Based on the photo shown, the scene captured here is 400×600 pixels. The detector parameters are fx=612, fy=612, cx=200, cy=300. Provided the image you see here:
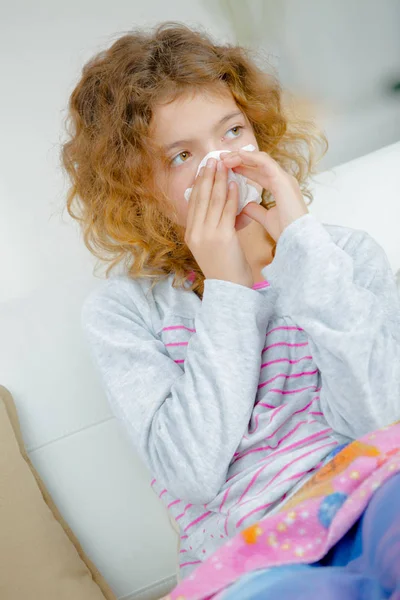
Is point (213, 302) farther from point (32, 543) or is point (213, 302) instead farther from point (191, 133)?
point (32, 543)

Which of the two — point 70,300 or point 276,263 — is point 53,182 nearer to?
point 70,300

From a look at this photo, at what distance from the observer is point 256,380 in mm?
842

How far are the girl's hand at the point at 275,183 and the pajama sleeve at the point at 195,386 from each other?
0.12m

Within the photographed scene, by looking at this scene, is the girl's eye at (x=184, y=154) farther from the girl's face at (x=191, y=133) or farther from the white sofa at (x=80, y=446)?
the white sofa at (x=80, y=446)

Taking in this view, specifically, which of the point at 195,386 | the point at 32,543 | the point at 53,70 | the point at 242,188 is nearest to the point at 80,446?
the point at 32,543

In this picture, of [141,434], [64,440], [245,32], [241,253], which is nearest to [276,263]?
[241,253]

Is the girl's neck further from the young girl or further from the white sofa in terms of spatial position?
the white sofa

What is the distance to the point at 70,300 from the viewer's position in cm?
117

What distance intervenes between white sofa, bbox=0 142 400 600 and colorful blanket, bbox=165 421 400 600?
0.54 meters

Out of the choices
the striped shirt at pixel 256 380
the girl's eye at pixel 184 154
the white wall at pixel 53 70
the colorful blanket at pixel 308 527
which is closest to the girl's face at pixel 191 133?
the girl's eye at pixel 184 154

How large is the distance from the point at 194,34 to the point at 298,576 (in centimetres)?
88

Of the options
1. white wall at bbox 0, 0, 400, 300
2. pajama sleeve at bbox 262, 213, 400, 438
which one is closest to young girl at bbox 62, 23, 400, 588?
pajama sleeve at bbox 262, 213, 400, 438

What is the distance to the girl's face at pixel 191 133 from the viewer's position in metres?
0.89

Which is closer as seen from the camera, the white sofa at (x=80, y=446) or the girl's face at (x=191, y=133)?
the girl's face at (x=191, y=133)
